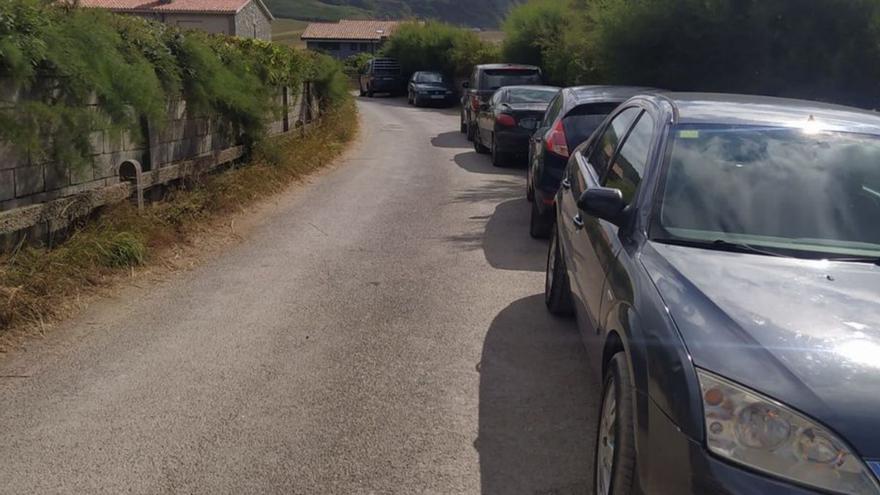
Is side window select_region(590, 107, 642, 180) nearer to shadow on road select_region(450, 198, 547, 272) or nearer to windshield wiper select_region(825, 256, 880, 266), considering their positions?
windshield wiper select_region(825, 256, 880, 266)

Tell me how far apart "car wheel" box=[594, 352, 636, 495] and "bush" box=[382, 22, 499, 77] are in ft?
101

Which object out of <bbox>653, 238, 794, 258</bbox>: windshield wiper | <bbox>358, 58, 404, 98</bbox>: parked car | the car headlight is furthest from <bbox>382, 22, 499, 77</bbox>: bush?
the car headlight

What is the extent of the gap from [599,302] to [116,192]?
17.8ft

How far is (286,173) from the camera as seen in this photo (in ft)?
41.7

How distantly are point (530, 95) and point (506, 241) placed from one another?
6.25m

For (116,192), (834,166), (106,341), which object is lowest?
(106,341)

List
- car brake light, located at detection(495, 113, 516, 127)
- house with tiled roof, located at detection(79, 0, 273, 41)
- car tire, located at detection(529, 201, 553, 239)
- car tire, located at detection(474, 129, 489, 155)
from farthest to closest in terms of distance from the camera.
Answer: house with tiled roof, located at detection(79, 0, 273, 41) → car tire, located at detection(474, 129, 489, 155) → car brake light, located at detection(495, 113, 516, 127) → car tire, located at detection(529, 201, 553, 239)

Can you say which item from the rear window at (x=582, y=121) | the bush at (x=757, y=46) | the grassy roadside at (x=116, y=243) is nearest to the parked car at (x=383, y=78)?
the bush at (x=757, y=46)

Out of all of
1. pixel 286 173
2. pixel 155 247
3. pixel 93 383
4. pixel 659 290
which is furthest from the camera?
pixel 286 173

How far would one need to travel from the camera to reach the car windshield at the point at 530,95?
14.4m

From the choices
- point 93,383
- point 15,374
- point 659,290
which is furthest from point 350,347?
point 659,290

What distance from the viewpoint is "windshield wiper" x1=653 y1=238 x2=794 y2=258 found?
3.59m

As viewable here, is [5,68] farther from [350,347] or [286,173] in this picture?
[286,173]

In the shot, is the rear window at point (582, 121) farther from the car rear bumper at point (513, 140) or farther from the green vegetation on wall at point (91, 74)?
the car rear bumper at point (513, 140)
